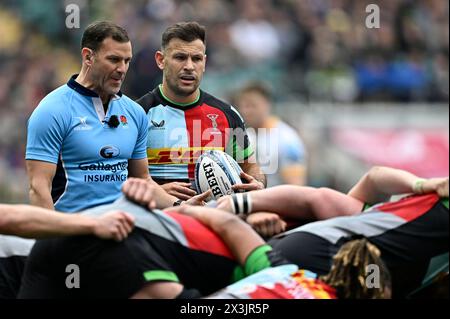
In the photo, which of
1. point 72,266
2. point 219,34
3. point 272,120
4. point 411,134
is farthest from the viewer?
point 219,34

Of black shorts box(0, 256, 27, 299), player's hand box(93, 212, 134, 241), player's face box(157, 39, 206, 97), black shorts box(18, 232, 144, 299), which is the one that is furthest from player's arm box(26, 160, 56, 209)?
player's face box(157, 39, 206, 97)

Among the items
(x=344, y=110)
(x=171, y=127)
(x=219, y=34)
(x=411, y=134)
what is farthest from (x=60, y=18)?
(x=171, y=127)

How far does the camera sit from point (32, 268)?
16.8 ft

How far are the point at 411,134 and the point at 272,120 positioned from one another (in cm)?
369

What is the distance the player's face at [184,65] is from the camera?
743 cm

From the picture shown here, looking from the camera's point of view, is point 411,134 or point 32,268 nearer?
point 32,268

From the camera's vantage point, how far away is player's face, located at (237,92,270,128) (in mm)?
10991

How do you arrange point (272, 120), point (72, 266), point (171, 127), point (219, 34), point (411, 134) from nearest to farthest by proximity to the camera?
point (72, 266)
point (171, 127)
point (272, 120)
point (411, 134)
point (219, 34)

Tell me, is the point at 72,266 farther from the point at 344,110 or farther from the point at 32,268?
the point at 344,110

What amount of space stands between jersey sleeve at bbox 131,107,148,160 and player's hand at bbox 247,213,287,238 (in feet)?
4.83

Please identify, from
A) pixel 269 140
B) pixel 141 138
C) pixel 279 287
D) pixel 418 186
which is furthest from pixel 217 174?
pixel 269 140

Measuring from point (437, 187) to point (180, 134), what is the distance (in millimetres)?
2227

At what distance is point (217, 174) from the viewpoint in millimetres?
7051
